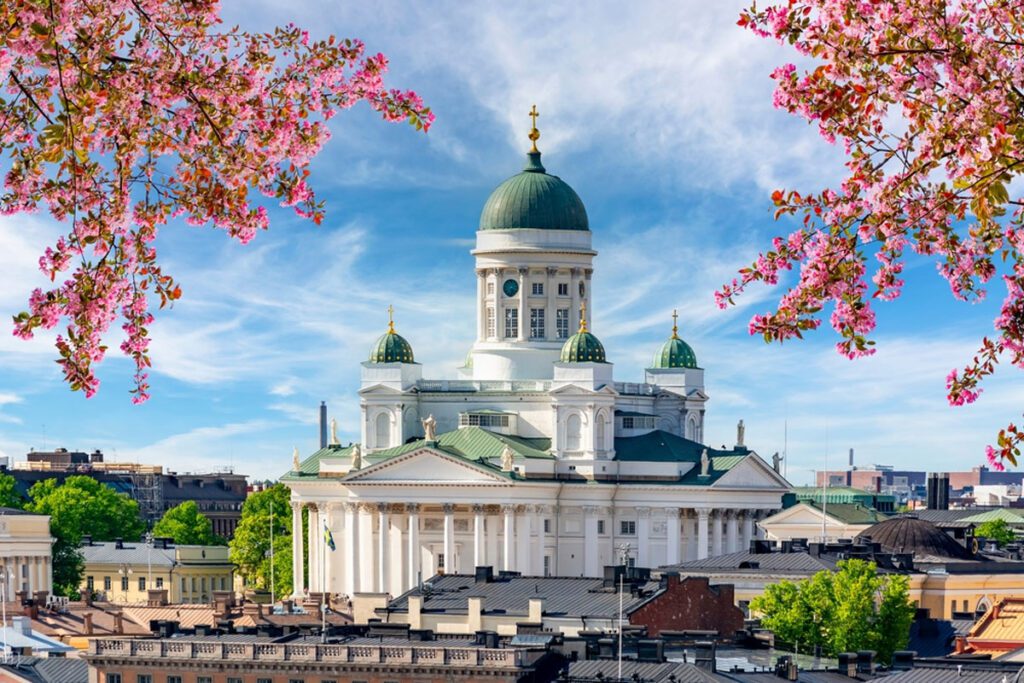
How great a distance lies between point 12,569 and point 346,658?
94849mm

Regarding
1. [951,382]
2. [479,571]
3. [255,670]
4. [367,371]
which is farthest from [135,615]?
[951,382]

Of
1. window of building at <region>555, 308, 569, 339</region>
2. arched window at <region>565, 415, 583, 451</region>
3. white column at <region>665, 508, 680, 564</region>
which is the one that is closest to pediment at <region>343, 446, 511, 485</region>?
arched window at <region>565, 415, 583, 451</region>

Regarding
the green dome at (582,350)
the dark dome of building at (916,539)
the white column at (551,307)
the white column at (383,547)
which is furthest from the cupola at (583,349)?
the dark dome of building at (916,539)

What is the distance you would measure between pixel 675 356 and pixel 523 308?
36.2 ft

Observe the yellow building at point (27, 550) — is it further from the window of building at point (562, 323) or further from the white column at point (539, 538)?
the window of building at point (562, 323)

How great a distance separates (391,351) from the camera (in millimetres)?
190750

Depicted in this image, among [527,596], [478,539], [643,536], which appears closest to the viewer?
[527,596]

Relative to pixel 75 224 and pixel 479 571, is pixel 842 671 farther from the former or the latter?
pixel 75 224

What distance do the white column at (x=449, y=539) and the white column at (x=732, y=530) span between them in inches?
639

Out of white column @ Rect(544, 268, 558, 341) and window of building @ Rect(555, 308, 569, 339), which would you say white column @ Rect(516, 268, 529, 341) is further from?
window of building @ Rect(555, 308, 569, 339)

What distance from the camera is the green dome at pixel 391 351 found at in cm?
19062

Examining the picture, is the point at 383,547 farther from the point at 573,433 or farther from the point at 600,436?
the point at 600,436

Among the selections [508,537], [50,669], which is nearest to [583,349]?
[508,537]

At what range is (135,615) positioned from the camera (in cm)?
15750
